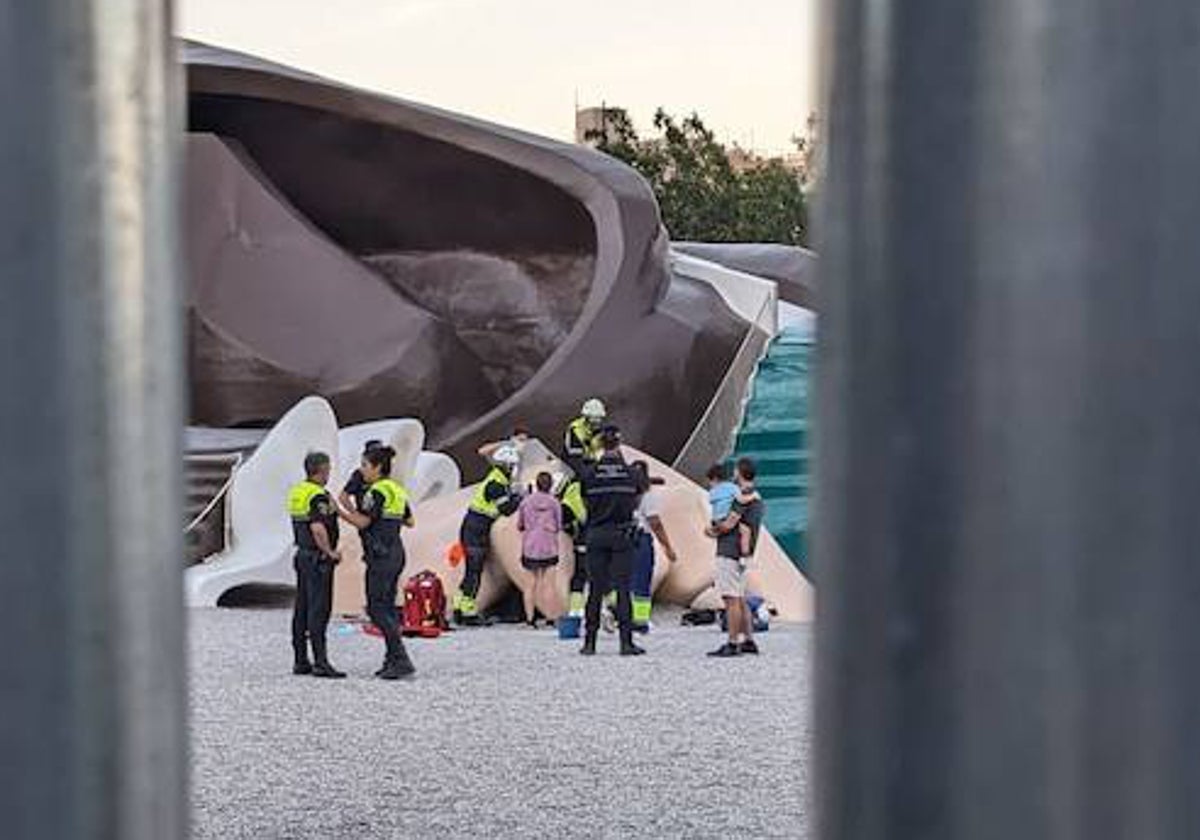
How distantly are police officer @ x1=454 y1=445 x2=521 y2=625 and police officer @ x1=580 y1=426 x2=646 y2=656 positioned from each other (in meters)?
2.45

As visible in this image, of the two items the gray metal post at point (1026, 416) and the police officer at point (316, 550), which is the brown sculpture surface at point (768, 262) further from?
the gray metal post at point (1026, 416)

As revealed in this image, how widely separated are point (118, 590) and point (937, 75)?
24.9 inches

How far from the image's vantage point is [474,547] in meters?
13.8

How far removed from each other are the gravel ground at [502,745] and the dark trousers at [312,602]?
0.75 ft

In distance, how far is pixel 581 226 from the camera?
20.4 metres

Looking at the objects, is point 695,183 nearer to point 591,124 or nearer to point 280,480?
point 591,124

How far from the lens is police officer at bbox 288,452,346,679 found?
9898 mm

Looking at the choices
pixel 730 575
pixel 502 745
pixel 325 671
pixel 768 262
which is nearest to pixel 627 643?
pixel 730 575

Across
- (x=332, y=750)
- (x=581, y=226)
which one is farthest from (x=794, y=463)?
(x=332, y=750)

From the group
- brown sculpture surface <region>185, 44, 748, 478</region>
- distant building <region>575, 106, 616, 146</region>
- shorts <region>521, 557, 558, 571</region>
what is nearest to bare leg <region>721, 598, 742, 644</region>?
shorts <region>521, 557, 558, 571</region>

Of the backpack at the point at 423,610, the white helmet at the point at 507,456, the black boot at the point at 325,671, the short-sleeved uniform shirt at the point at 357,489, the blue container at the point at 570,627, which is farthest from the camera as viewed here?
the white helmet at the point at 507,456

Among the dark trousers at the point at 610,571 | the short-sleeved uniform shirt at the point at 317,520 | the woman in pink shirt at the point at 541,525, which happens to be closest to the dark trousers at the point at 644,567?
the woman in pink shirt at the point at 541,525

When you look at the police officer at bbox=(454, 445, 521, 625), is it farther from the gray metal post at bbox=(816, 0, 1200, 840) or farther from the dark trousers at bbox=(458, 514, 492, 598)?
the gray metal post at bbox=(816, 0, 1200, 840)

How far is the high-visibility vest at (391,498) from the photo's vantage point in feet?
32.3
